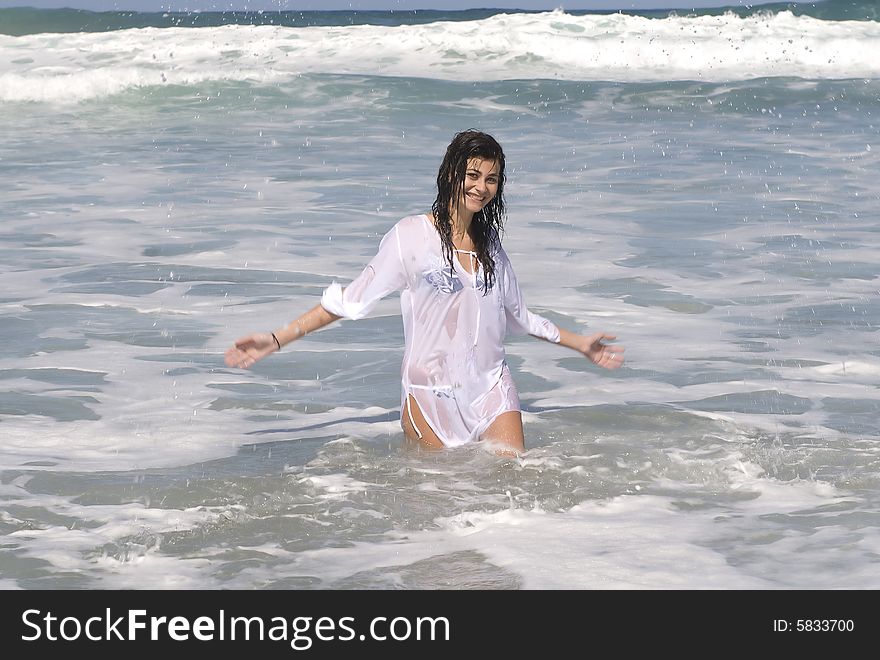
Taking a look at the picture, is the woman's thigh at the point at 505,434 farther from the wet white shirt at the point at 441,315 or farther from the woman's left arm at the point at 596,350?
the woman's left arm at the point at 596,350

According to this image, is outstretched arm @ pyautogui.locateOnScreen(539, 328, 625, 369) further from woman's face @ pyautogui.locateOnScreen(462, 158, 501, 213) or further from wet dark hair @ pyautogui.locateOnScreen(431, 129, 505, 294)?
woman's face @ pyautogui.locateOnScreen(462, 158, 501, 213)

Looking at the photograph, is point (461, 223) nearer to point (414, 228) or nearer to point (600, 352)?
point (414, 228)

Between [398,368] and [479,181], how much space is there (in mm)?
2235

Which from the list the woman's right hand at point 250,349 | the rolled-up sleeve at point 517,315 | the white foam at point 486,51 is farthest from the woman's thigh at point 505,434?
the white foam at point 486,51

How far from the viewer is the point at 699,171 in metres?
14.0

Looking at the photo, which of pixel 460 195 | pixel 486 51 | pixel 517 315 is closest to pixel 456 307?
pixel 517 315

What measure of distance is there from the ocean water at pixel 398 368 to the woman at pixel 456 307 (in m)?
0.19

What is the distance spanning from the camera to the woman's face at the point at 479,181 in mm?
4781

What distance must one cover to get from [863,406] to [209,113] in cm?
1625

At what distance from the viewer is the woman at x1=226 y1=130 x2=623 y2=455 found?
4820 mm

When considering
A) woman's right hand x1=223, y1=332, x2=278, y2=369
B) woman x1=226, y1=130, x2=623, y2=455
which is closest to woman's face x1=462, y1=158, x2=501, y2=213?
woman x1=226, y1=130, x2=623, y2=455

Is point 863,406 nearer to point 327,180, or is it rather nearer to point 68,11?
point 327,180

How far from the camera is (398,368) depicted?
6.85 metres
